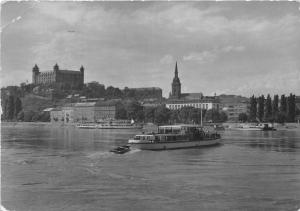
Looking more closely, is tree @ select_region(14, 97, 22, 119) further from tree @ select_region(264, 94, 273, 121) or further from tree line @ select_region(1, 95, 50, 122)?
tree @ select_region(264, 94, 273, 121)

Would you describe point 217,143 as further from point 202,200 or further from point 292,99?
point 292,99

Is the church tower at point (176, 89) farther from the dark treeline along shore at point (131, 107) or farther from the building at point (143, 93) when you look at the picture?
the building at point (143, 93)

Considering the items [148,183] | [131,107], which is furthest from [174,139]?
[131,107]

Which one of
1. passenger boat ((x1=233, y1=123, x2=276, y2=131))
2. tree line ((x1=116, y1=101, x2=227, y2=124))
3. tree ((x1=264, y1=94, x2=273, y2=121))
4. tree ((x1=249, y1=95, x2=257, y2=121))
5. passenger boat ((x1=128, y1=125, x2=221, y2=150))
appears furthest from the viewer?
tree line ((x1=116, y1=101, x2=227, y2=124))

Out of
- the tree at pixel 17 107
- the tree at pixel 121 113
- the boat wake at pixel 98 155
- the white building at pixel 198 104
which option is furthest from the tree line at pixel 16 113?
the boat wake at pixel 98 155

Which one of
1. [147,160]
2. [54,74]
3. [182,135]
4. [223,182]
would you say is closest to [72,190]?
[223,182]

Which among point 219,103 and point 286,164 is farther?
point 219,103

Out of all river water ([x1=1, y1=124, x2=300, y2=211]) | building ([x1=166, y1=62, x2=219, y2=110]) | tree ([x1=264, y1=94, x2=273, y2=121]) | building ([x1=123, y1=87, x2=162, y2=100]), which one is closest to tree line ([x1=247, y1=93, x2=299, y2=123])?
tree ([x1=264, y1=94, x2=273, y2=121])
